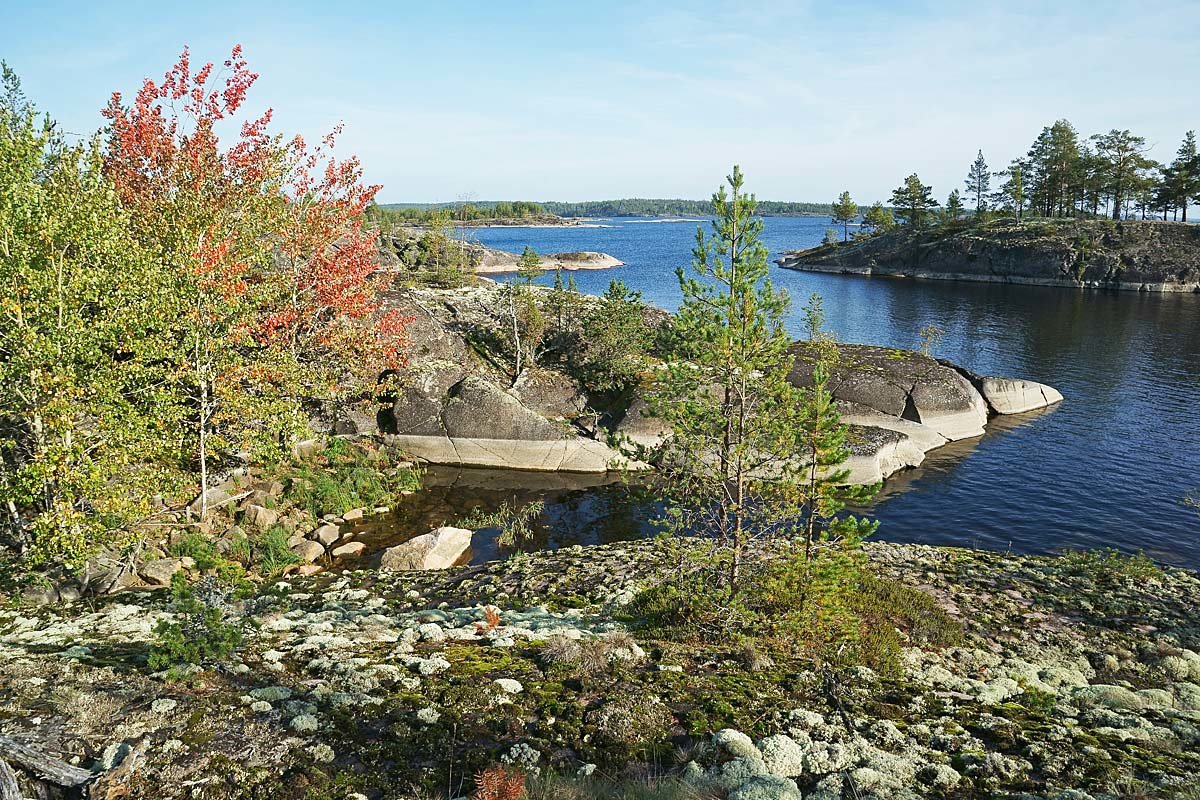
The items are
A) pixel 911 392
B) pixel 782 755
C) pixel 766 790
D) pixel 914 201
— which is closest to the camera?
pixel 766 790

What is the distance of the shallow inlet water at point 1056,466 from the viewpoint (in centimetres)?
2870

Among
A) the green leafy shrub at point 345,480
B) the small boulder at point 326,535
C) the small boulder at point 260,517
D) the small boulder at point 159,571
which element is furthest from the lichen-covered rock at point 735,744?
the green leafy shrub at point 345,480

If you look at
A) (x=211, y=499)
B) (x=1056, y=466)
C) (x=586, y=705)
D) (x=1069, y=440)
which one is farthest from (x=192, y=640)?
(x=1069, y=440)

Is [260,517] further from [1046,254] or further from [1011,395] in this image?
[1046,254]

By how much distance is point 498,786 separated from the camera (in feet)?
27.0

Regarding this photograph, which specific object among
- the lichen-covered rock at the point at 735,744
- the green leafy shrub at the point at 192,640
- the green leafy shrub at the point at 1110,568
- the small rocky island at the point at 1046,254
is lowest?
the green leafy shrub at the point at 1110,568

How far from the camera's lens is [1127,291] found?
9638 cm

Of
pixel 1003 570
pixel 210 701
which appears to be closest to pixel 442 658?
pixel 210 701

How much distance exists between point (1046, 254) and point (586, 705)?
120008 mm

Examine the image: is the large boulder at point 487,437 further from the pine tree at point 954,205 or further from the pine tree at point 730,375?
the pine tree at point 954,205

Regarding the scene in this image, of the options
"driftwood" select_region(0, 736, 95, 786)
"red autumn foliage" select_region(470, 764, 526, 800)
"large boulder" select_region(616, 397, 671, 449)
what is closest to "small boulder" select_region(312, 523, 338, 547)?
"large boulder" select_region(616, 397, 671, 449)

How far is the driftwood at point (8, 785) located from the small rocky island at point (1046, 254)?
121435mm

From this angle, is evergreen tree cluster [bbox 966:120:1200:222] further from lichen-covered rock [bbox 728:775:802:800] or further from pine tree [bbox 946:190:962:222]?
lichen-covered rock [bbox 728:775:802:800]

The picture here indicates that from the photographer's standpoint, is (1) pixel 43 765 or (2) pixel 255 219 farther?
(2) pixel 255 219
